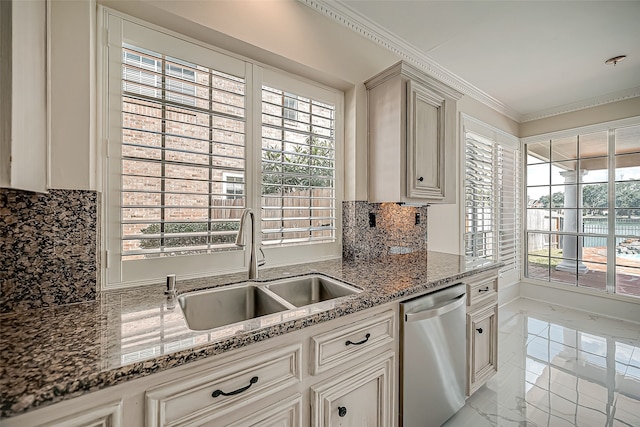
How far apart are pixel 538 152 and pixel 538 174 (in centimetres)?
33

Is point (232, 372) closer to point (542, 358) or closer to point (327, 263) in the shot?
point (327, 263)

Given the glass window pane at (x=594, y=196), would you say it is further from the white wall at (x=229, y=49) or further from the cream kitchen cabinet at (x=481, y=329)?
the white wall at (x=229, y=49)

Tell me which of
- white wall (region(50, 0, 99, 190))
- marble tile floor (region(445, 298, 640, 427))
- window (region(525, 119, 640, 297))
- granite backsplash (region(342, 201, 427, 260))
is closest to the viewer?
white wall (region(50, 0, 99, 190))

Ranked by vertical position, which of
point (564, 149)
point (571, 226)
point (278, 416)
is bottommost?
point (278, 416)

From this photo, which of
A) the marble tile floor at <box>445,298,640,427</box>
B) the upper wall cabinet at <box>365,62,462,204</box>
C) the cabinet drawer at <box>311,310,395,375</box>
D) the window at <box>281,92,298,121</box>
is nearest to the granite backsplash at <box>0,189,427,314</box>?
the cabinet drawer at <box>311,310,395,375</box>

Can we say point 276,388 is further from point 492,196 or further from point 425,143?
point 492,196

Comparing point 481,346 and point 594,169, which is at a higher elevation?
point 594,169

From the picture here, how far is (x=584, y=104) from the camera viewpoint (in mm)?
3652

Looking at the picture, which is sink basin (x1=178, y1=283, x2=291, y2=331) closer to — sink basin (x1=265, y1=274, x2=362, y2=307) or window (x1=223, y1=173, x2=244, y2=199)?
sink basin (x1=265, y1=274, x2=362, y2=307)

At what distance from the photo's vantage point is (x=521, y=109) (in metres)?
3.98

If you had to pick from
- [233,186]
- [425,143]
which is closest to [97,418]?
[233,186]

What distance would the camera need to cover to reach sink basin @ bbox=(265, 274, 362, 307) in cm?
154

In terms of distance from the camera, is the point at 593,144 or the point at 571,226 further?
the point at 571,226

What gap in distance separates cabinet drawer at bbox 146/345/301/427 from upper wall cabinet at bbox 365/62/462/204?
54.2 inches
